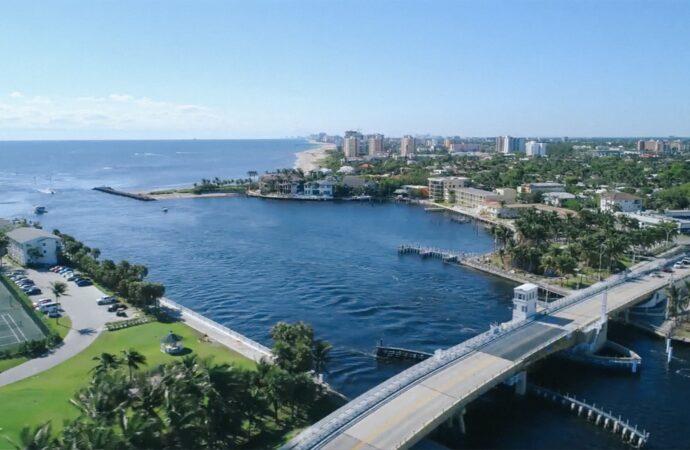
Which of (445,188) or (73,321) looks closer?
(73,321)

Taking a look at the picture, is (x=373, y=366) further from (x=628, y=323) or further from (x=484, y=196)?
(x=484, y=196)

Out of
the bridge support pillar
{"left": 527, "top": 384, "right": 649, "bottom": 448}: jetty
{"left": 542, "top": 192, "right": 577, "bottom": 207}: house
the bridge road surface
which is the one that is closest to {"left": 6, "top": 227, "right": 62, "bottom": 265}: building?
the bridge road surface

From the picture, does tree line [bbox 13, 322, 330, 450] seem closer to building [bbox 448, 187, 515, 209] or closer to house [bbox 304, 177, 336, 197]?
building [bbox 448, 187, 515, 209]

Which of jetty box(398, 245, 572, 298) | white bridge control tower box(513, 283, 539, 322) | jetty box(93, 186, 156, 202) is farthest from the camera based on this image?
jetty box(93, 186, 156, 202)

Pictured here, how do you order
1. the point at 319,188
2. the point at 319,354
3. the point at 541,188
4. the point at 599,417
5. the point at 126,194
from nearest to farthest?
the point at 599,417, the point at 319,354, the point at 541,188, the point at 126,194, the point at 319,188

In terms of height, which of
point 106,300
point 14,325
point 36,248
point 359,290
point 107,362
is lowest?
point 359,290

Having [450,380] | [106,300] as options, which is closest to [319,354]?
[450,380]

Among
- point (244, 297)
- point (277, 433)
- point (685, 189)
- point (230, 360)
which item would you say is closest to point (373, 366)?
point (230, 360)

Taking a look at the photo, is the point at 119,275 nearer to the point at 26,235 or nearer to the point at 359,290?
the point at 26,235
